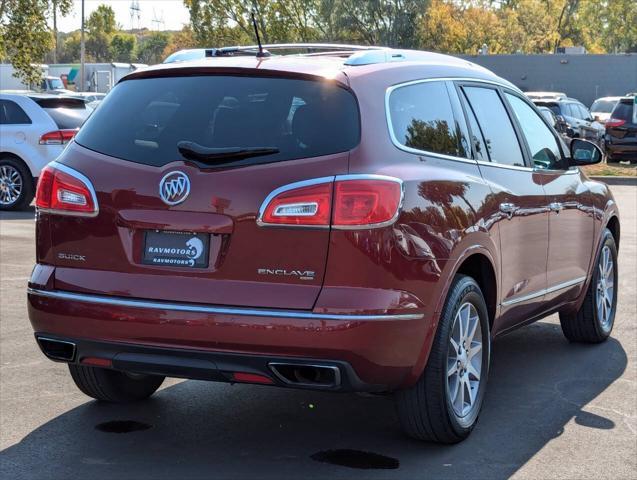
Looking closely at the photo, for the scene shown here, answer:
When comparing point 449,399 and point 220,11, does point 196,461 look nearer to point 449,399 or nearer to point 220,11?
point 449,399

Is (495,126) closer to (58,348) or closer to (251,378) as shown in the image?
(251,378)

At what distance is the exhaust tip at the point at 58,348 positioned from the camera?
492 cm

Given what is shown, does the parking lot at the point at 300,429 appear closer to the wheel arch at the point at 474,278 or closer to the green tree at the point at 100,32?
the wheel arch at the point at 474,278

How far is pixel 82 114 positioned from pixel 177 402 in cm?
1181

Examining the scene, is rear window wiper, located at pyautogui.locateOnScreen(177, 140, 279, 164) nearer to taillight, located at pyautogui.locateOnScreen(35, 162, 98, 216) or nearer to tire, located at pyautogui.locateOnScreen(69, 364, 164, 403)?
taillight, located at pyautogui.locateOnScreen(35, 162, 98, 216)

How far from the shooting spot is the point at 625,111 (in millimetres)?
27703

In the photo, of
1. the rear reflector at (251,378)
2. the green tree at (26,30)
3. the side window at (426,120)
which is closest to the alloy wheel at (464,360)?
the side window at (426,120)

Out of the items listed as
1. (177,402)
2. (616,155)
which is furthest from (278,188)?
(616,155)

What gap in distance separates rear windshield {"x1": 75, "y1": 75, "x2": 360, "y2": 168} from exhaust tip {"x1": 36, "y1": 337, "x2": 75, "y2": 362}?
0.85 meters

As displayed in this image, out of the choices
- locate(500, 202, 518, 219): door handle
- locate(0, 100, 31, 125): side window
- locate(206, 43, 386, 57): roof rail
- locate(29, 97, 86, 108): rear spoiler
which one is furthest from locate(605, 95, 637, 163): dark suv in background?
locate(206, 43, 386, 57): roof rail

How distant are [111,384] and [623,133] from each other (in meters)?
23.9

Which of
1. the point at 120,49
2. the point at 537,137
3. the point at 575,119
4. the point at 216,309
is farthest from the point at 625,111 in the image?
the point at 120,49

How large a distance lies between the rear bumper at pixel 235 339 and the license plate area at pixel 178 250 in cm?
18

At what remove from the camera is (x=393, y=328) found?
15.2 feet
